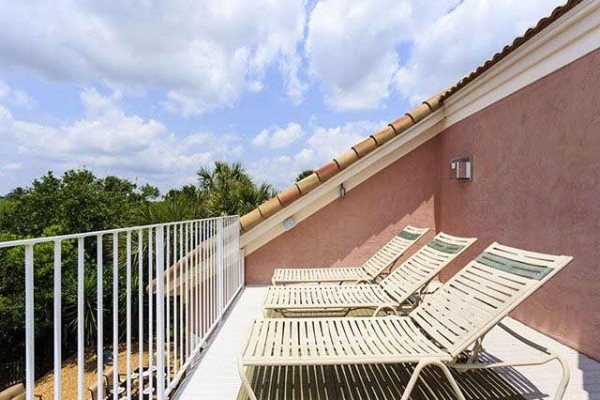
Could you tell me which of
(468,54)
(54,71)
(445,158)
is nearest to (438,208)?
(445,158)

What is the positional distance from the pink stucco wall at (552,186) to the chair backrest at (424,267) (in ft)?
2.98

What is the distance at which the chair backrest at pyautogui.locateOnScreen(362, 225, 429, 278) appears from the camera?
5.38 m

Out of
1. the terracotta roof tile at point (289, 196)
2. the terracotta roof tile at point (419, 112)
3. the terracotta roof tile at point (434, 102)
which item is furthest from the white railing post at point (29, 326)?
the terracotta roof tile at point (434, 102)

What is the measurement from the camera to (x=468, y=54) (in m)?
7.79

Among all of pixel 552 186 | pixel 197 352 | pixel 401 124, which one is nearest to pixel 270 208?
pixel 401 124

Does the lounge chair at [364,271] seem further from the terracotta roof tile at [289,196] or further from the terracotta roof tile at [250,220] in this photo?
the terracotta roof tile at [289,196]

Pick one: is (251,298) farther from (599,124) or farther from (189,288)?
(599,124)

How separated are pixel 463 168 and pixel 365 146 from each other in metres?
1.52

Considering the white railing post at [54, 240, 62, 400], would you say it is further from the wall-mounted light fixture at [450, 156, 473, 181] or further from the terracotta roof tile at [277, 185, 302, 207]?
the wall-mounted light fixture at [450, 156, 473, 181]

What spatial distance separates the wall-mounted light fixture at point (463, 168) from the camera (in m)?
6.00

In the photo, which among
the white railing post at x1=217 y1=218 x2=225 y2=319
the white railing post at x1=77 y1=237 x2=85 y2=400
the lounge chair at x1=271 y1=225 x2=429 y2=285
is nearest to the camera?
the white railing post at x1=77 y1=237 x2=85 y2=400

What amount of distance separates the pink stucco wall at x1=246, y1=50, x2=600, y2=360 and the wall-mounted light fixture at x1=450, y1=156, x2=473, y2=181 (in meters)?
0.11

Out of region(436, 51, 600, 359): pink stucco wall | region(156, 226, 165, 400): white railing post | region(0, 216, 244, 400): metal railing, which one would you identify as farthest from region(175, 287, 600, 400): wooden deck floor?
region(436, 51, 600, 359): pink stucco wall

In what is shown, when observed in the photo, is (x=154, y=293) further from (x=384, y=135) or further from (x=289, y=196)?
(x=384, y=135)
